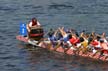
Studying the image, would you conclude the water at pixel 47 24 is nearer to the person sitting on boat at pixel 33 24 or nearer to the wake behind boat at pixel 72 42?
the wake behind boat at pixel 72 42

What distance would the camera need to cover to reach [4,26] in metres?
54.8

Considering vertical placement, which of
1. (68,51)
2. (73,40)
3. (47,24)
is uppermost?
(47,24)

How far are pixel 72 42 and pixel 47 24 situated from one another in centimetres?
1328

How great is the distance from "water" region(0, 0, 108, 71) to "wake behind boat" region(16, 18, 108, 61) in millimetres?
550

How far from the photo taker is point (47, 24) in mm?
55312

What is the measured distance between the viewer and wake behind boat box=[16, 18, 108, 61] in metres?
40.5

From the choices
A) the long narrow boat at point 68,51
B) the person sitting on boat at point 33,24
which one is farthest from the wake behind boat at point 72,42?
the person sitting on boat at point 33,24

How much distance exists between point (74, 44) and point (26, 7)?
2416 centimetres

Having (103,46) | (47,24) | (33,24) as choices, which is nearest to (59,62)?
(103,46)

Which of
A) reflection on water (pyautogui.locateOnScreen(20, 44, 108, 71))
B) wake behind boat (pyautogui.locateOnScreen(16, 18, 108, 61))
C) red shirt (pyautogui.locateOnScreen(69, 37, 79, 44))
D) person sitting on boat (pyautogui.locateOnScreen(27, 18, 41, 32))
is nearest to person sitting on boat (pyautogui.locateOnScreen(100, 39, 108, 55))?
wake behind boat (pyautogui.locateOnScreen(16, 18, 108, 61))

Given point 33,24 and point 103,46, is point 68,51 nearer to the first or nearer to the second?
point 103,46

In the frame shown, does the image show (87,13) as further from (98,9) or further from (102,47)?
(102,47)

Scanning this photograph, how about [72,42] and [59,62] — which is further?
[72,42]

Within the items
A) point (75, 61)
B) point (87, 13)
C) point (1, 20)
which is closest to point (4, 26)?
point (1, 20)
